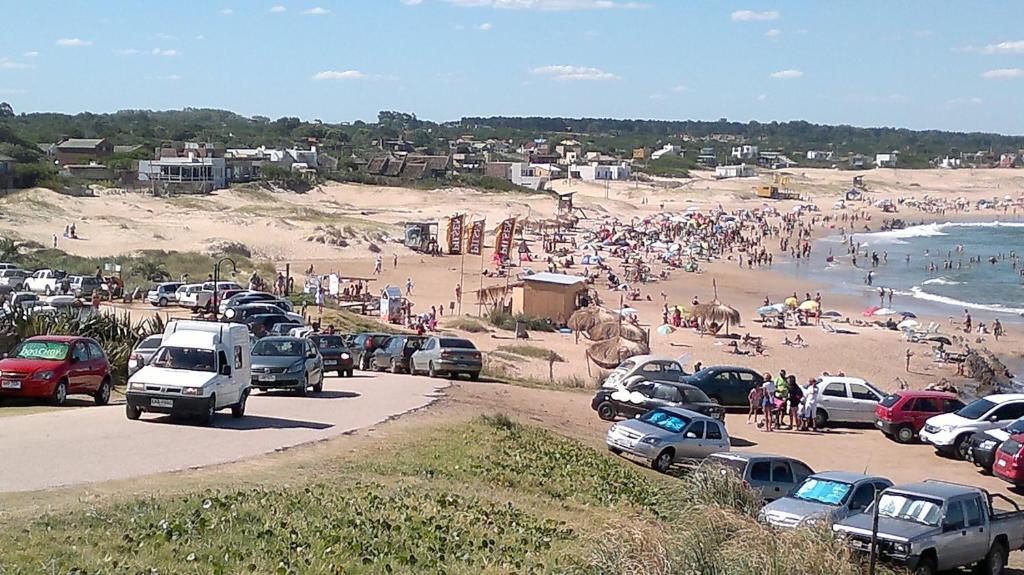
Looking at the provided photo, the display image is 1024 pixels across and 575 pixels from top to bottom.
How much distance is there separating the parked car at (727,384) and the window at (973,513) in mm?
13142

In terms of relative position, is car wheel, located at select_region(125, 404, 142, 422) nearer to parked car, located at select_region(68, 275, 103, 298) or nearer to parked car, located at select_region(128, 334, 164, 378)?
parked car, located at select_region(128, 334, 164, 378)

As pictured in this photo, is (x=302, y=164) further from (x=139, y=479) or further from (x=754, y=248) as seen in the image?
(x=139, y=479)

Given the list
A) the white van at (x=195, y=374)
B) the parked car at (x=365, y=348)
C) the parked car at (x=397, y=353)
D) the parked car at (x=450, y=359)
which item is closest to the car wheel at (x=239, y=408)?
the white van at (x=195, y=374)

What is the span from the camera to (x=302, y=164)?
12625cm

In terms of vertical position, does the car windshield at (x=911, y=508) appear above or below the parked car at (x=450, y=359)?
above

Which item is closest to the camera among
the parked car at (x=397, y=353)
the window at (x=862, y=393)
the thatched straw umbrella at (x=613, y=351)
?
the window at (x=862, y=393)

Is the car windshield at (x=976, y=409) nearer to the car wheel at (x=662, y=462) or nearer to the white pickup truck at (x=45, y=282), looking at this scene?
the car wheel at (x=662, y=462)

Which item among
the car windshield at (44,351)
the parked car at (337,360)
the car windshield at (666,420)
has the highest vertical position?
the car windshield at (44,351)

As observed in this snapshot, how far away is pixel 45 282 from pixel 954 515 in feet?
119

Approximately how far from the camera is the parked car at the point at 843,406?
87.1 feet

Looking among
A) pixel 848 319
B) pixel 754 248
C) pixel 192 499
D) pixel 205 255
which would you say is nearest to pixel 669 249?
pixel 754 248

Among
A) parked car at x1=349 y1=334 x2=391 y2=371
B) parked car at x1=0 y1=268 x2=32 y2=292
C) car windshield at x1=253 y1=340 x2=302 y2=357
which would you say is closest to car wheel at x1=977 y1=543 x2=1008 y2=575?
car windshield at x1=253 y1=340 x2=302 y2=357

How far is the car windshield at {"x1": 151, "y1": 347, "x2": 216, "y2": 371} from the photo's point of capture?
1786 cm

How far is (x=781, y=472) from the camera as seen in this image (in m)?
17.1
